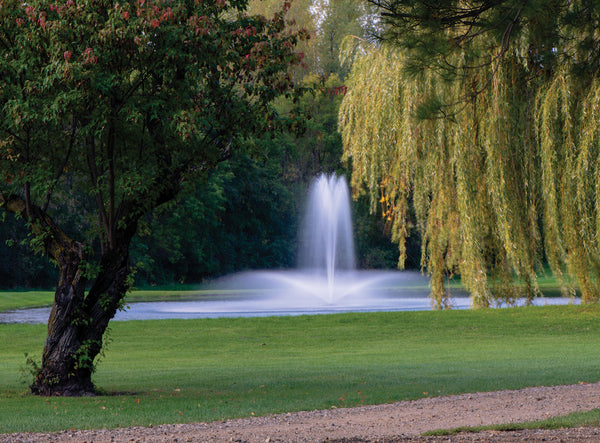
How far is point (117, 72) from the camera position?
26.5 ft

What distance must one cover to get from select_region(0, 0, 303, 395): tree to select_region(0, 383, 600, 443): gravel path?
2.43 m

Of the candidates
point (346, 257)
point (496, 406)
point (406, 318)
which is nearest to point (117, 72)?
→ point (496, 406)

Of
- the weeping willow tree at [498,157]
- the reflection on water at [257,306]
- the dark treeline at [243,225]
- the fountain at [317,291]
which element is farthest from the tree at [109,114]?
the dark treeline at [243,225]

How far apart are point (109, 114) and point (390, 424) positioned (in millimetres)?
4399

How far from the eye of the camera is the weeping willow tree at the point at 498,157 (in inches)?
498

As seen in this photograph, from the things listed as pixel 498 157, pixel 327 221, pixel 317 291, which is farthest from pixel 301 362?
pixel 327 221

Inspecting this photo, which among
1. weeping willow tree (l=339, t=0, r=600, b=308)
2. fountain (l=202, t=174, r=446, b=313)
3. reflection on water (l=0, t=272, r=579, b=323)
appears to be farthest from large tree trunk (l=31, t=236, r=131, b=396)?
fountain (l=202, t=174, r=446, b=313)

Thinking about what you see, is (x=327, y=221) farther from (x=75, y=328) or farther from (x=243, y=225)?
(x=75, y=328)

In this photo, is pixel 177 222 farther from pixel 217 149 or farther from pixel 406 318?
pixel 217 149

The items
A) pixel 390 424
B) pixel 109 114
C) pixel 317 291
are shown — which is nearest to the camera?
pixel 390 424

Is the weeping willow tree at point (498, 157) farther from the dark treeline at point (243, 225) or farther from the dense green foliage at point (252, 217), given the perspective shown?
the dark treeline at point (243, 225)

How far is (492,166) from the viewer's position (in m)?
13.5

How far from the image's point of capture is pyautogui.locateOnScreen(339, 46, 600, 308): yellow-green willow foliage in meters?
12.8

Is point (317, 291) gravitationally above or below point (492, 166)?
below
